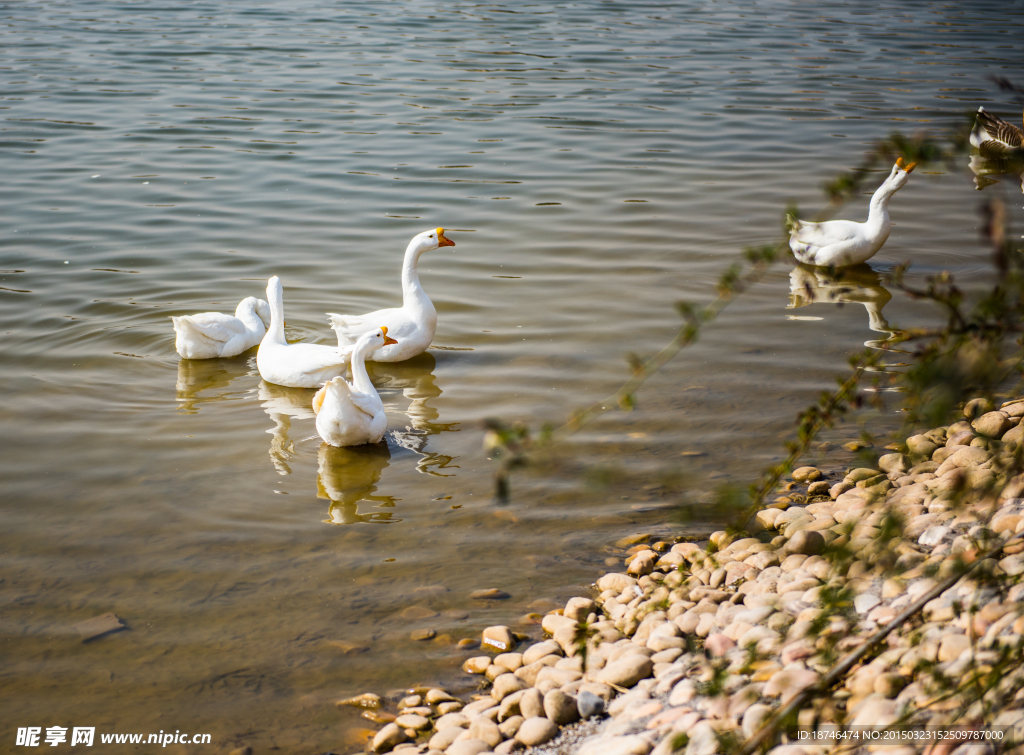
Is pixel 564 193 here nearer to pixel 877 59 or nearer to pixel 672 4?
pixel 877 59

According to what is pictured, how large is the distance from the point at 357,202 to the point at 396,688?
26.8ft

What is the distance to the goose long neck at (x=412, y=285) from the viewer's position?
7414 mm

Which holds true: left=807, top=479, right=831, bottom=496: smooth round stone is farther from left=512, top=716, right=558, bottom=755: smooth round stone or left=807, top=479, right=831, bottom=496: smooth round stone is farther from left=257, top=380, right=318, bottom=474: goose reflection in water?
left=257, top=380, right=318, bottom=474: goose reflection in water

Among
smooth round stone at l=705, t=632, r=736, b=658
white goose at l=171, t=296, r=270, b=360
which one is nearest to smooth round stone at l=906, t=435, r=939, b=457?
smooth round stone at l=705, t=632, r=736, b=658

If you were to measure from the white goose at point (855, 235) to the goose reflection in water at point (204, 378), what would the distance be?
5700 mm

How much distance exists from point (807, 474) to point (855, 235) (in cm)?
446

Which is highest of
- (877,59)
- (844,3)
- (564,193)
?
(844,3)

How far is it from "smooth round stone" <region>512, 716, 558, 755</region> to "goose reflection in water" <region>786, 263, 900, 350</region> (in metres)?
5.72

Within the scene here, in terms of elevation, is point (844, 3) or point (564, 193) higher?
point (844, 3)

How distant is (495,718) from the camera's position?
3.58m

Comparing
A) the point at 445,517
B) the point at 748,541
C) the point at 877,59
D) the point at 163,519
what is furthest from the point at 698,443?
the point at 877,59

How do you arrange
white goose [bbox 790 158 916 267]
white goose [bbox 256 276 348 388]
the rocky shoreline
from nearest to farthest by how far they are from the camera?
the rocky shoreline, white goose [bbox 256 276 348 388], white goose [bbox 790 158 916 267]

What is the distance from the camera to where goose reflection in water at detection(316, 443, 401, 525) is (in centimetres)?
527

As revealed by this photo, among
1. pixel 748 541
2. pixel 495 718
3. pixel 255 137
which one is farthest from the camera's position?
pixel 255 137
